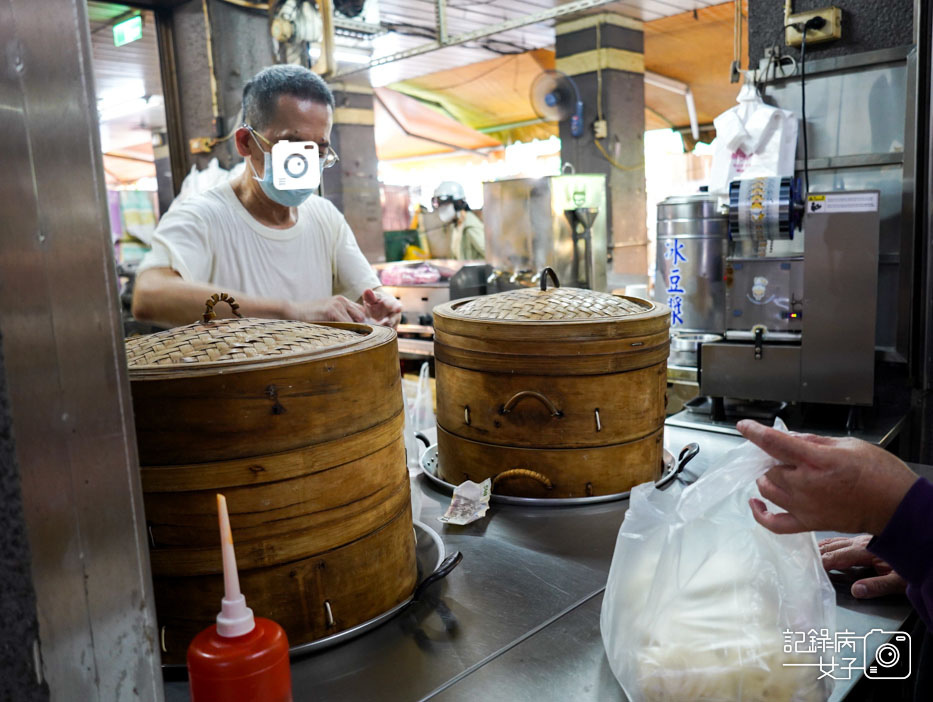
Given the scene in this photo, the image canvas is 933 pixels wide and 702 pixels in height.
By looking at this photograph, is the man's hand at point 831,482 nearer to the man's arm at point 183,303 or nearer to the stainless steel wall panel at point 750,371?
the man's arm at point 183,303

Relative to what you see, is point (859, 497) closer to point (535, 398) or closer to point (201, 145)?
point (535, 398)

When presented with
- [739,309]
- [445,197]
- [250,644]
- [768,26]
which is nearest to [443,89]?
[445,197]

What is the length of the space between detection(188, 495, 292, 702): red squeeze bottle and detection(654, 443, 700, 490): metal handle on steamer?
3.68 ft

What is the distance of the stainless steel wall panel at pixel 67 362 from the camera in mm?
506

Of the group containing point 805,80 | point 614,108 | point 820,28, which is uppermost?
point 614,108

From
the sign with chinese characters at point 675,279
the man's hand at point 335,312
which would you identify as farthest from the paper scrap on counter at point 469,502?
the sign with chinese characters at point 675,279

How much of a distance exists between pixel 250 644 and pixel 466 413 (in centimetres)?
97

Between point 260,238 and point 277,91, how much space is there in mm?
466

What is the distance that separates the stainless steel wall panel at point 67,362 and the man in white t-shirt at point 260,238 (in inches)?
45.5

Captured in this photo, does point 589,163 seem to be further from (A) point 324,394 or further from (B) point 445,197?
(A) point 324,394

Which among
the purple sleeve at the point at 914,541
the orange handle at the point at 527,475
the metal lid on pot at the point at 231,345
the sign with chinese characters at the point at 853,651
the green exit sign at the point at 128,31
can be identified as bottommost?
the sign with chinese characters at the point at 853,651

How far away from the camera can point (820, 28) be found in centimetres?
299

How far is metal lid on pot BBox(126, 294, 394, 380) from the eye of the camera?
962 millimetres

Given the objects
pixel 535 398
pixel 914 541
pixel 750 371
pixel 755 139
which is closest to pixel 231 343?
pixel 535 398
